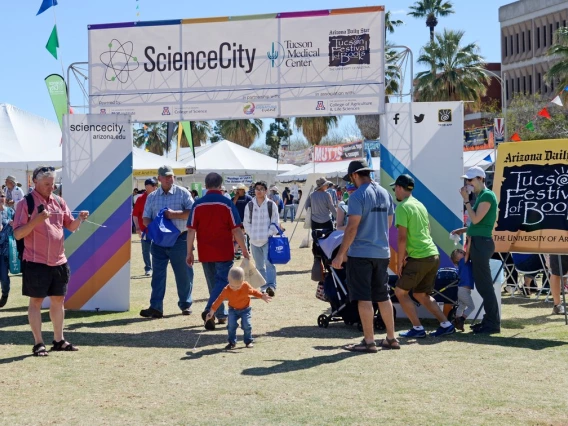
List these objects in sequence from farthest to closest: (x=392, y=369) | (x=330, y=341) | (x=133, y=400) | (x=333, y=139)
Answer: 1. (x=333, y=139)
2. (x=330, y=341)
3. (x=392, y=369)
4. (x=133, y=400)

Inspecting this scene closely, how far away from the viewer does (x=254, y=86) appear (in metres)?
11.1

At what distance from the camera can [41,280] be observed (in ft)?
27.5

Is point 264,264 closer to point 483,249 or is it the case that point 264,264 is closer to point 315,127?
point 483,249

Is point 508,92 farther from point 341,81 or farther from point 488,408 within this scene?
point 488,408

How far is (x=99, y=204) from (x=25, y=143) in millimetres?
20786

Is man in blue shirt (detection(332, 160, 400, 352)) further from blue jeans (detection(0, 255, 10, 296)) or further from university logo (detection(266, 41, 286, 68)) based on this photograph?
blue jeans (detection(0, 255, 10, 296))

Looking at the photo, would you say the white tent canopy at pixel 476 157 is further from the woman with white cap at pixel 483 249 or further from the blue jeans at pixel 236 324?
the blue jeans at pixel 236 324

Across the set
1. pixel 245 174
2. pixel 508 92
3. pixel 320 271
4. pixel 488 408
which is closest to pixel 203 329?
pixel 320 271

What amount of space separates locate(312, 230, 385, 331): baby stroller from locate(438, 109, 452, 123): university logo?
1964 millimetres

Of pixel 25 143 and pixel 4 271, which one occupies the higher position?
pixel 25 143

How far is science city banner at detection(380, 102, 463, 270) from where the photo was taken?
1063cm

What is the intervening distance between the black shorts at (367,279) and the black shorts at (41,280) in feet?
9.64

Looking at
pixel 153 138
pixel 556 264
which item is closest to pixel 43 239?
pixel 556 264

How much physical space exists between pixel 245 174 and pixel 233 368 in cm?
3467
